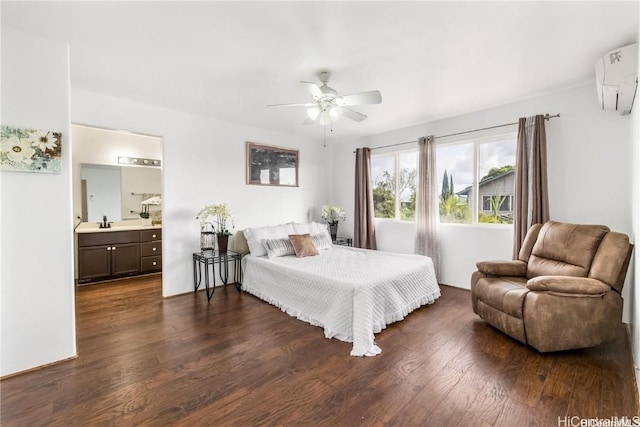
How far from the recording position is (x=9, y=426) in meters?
1.62

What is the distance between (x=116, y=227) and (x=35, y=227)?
10.2 feet

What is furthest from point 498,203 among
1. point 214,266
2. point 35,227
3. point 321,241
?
point 35,227

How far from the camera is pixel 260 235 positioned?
4215 mm

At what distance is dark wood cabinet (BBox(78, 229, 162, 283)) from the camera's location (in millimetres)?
4387

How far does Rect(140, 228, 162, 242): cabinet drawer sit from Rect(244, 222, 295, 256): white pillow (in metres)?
1.95

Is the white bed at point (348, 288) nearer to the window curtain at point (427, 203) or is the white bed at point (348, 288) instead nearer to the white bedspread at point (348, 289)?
the white bedspread at point (348, 289)

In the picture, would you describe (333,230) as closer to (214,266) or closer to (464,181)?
(214,266)

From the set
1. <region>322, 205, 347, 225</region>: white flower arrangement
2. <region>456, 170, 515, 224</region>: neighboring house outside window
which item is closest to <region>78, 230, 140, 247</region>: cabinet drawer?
<region>322, 205, 347, 225</region>: white flower arrangement

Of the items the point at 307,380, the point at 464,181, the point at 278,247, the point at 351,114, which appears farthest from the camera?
the point at 464,181

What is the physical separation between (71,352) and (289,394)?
1.88 meters

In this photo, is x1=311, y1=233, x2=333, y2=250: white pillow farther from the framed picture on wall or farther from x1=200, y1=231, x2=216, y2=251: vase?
x1=200, y1=231, x2=216, y2=251: vase

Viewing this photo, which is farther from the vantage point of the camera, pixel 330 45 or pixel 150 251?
pixel 150 251

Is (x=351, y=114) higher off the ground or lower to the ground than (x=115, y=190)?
higher

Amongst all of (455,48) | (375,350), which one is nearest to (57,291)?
(375,350)
